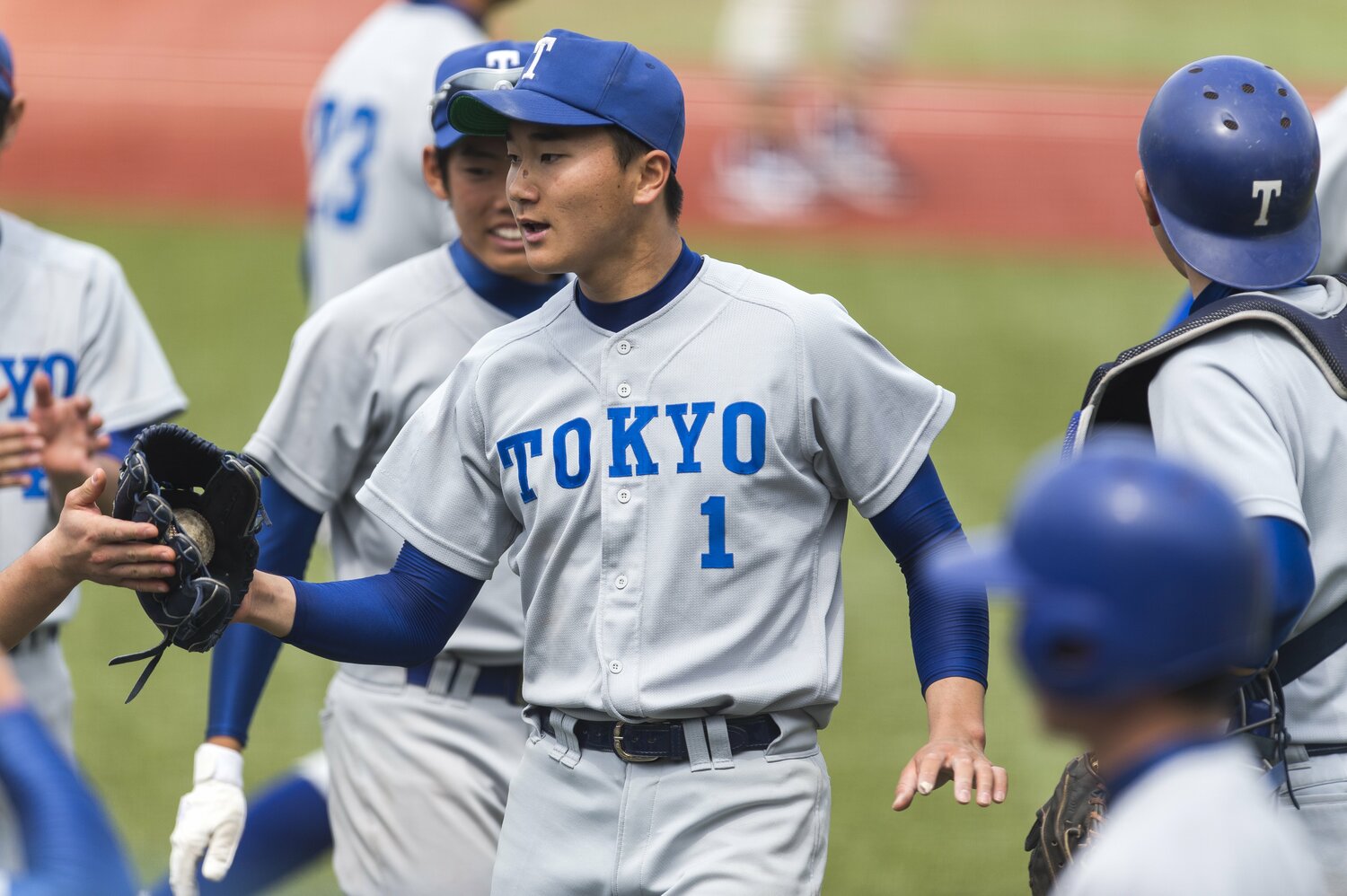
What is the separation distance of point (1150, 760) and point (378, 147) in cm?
418

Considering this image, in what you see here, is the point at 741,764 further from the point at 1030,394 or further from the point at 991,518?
the point at 1030,394

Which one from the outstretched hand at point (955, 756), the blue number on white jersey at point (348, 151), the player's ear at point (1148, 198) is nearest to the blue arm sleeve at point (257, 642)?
the outstretched hand at point (955, 756)

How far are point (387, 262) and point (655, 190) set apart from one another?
2611 millimetres

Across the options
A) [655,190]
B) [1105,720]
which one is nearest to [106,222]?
[655,190]

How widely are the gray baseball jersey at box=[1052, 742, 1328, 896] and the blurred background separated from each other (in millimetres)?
3644

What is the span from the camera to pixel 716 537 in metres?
2.94

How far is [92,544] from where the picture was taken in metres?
2.79

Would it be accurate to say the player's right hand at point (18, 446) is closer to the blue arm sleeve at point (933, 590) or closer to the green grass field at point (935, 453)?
the green grass field at point (935, 453)

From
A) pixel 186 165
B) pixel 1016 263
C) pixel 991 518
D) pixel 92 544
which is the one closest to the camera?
pixel 92 544

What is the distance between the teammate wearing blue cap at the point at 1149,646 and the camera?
1.75m

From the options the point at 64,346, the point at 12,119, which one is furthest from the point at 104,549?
the point at 12,119

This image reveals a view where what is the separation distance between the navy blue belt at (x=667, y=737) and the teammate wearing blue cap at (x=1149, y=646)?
3.61 ft

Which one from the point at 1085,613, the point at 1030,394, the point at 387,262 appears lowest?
the point at 1085,613

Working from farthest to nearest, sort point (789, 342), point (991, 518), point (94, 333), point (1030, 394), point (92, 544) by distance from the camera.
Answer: point (1030, 394), point (991, 518), point (94, 333), point (789, 342), point (92, 544)
